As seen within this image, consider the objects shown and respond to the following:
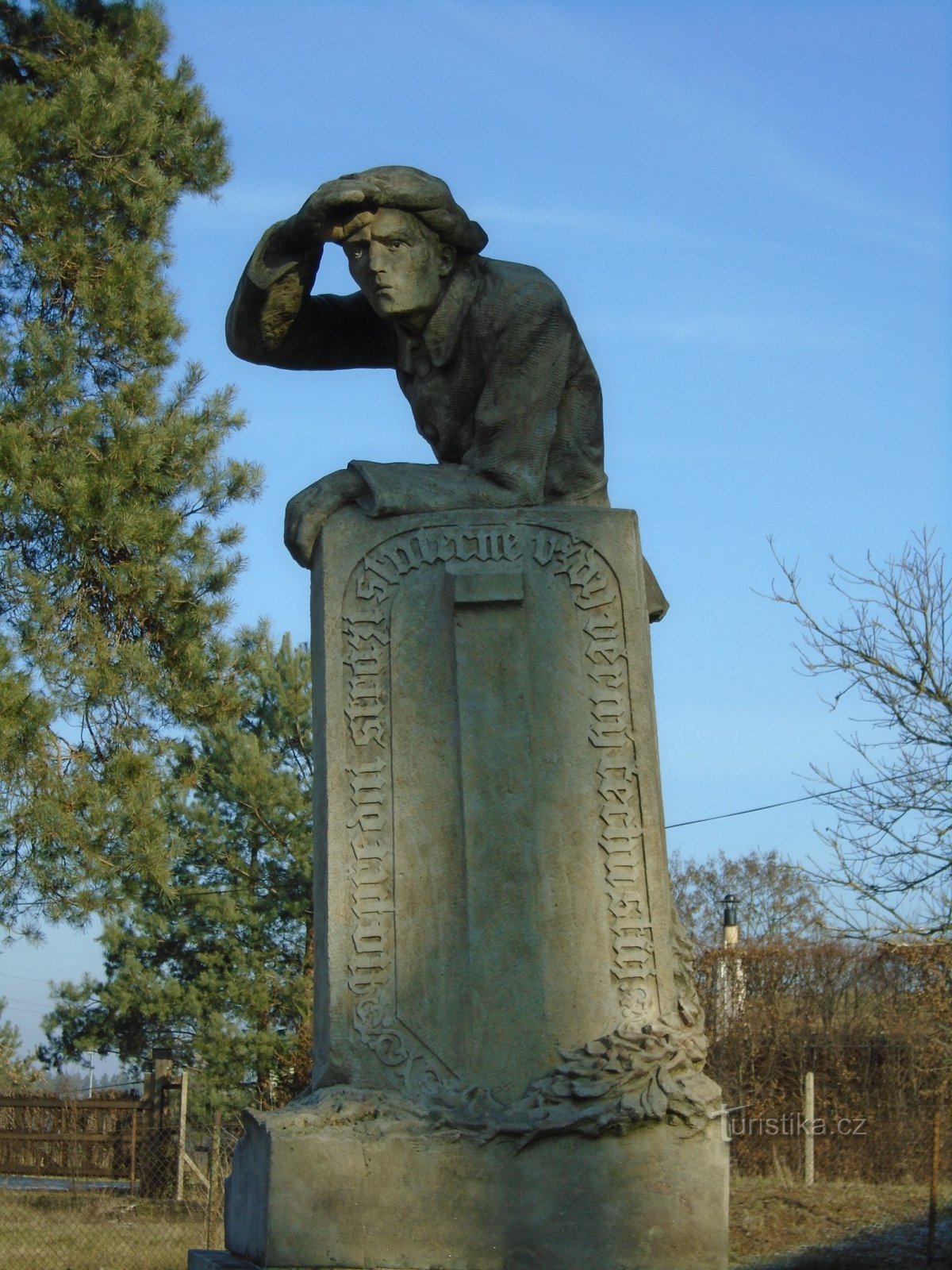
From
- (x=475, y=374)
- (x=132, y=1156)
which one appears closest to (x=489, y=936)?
(x=475, y=374)

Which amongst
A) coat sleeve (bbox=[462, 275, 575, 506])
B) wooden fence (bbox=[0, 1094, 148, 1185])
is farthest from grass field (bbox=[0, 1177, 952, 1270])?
coat sleeve (bbox=[462, 275, 575, 506])

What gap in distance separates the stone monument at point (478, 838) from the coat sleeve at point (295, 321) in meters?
0.01

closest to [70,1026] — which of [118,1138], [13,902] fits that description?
[118,1138]

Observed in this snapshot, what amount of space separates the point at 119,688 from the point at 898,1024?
9.06m

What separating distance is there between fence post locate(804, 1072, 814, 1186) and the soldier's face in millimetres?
12834

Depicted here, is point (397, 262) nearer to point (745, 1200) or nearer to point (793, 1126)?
point (745, 1200)

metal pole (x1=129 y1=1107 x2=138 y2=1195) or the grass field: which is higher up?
metal pole (x1=129 y1=1107 x2=138 y2=1195)

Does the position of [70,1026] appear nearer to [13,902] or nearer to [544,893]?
[13,902]

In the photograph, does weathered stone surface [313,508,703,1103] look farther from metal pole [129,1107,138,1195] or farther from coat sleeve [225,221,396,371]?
metal pole [129,1107,138,1195]

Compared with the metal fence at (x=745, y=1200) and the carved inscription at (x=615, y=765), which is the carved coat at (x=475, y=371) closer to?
the carved inscription at (x=615, y=765)

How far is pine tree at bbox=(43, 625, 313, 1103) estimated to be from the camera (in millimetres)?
21406

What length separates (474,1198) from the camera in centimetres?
325

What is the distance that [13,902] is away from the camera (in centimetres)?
1183

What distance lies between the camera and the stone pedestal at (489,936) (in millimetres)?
3250
